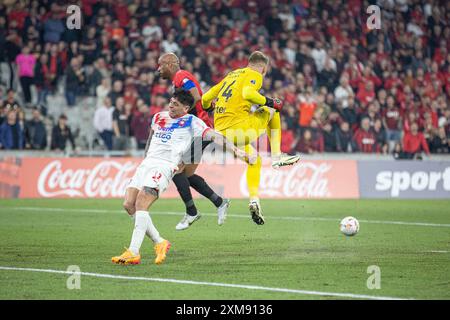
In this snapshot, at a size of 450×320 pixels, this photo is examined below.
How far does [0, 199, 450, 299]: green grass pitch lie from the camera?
26.8ft

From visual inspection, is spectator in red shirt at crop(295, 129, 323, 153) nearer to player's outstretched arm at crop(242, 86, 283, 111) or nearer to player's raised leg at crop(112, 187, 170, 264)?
player's outstretched arm at crop(242, 86, 283, 111)

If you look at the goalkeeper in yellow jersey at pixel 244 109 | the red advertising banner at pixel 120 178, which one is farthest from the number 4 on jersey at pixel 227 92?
the red advertising banner at pixel 120 178

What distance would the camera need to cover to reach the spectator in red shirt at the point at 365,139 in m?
25.3

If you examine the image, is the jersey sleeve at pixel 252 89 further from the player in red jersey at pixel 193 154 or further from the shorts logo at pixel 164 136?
the shorts logo at pixel 164 136

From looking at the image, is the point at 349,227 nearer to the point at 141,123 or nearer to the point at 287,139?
→ the point at 141,123

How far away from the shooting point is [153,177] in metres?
10.0

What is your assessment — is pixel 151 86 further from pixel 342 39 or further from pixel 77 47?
pixel 342 39

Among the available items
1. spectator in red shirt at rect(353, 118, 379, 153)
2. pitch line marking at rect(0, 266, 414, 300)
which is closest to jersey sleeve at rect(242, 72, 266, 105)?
pitch line marking at rect(0, 266, 414, 300)

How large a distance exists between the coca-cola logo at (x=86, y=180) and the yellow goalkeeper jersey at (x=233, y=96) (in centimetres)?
903

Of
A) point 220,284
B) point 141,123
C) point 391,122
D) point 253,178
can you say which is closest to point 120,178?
point 141,123

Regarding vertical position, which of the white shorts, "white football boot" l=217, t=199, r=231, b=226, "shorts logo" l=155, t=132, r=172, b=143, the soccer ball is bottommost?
the soccer ball

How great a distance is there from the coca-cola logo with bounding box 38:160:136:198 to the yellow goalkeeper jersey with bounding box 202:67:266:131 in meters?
9.03
